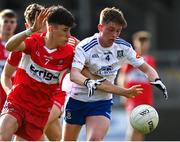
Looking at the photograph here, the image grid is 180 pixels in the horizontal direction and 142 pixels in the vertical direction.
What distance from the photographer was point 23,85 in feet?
28.2

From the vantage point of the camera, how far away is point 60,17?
8.32 metres

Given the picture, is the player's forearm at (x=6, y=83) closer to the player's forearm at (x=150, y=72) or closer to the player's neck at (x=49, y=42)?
the player's neck at (x=49, y=42)

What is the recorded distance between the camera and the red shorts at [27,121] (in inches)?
335

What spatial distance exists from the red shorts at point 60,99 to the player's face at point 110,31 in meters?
1.68

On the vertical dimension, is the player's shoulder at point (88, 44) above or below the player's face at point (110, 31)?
below

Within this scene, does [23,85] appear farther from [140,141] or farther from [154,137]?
[154,137]

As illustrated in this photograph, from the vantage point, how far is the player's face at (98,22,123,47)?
27.7 feet

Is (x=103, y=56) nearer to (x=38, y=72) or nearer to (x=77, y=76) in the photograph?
Result: (x=77, y=76)

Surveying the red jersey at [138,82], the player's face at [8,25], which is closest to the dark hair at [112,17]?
the player's face at [8,25]

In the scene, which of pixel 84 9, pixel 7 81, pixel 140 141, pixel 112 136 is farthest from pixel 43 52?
pixel 84 9

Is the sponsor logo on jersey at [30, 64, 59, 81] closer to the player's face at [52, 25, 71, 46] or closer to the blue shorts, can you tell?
the player's face at [52, 25, 71, 46]

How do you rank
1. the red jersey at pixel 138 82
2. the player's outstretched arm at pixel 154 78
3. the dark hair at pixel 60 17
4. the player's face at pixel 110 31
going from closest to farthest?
the dark hair at pixel 60 17 → the player's face at pixel 110 31 → the player's outstretched arm at pixel 154 78 → the red jersey at pixel 138 82

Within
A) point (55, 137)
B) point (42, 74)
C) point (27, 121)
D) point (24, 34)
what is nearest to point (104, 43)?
point (42, 74)

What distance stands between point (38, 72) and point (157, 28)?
15221 millimetres
